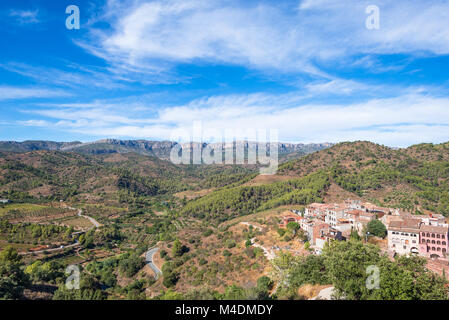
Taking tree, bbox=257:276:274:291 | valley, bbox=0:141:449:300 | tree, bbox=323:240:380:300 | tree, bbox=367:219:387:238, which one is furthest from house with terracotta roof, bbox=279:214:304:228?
tree, bbox=323:240:380:300

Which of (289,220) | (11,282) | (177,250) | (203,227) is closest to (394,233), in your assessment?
(289,220)

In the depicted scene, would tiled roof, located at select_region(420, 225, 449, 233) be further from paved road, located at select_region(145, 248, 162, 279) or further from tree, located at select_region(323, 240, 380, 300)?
paved road, located at select_region(145, 248, 162, 279)

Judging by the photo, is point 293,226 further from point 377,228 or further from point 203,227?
point 203,227

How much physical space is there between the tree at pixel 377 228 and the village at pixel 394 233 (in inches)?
20.8

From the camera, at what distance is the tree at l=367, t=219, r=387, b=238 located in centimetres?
3286

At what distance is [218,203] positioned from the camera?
251 ft

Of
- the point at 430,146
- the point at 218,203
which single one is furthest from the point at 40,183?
the point at 430,146

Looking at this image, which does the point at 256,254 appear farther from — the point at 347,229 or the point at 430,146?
the point at 430,146

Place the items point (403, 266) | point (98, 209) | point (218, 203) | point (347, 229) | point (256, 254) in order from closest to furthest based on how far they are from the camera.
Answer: point (403, 266) → point (256, 254) → point (347, 229) → point (218, 203) → point (98, 209)

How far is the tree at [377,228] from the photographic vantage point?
108ft

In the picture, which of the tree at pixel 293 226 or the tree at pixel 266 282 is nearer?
the tree at pixel 266 282

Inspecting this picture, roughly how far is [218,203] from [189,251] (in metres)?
35.8

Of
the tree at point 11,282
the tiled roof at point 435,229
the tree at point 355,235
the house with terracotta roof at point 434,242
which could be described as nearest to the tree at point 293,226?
the tree at point 355,235

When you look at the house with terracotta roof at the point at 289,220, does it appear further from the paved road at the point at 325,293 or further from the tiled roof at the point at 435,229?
the paved road at the point at 325,293
